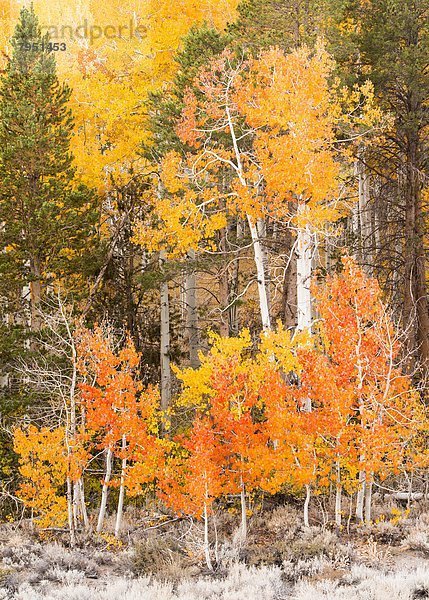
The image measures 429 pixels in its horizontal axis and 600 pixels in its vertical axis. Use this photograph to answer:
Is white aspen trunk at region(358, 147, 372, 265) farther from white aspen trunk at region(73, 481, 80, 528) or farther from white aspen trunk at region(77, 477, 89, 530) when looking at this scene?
white aspen trunk at region(73, 481, 80, 528)

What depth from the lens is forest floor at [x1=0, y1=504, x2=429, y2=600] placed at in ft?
35.2

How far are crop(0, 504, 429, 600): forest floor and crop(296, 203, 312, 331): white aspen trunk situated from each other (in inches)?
183

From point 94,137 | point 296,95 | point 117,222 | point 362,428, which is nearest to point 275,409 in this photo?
point 362,428

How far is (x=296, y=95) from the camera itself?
15.3 meters

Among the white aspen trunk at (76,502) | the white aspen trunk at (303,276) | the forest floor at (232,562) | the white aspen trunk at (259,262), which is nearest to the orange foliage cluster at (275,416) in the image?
the white aspen trunk at (76,502)

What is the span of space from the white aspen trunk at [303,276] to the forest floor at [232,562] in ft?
15.2

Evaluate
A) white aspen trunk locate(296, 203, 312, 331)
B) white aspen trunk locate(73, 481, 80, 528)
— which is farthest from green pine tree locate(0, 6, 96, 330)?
white aspen trunk locate(296, 203, 312, 331)

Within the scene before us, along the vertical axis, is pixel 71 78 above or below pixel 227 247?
above

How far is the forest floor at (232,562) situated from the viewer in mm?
10727

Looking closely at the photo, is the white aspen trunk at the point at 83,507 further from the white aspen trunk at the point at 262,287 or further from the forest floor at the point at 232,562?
the white aspen trunk at the point at 262,287

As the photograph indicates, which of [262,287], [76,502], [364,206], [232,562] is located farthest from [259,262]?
Result: [76,502]

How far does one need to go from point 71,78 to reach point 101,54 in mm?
3702

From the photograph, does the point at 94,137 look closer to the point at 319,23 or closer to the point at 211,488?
the point at 319,23

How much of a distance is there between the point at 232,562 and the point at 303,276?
21.5 ft
